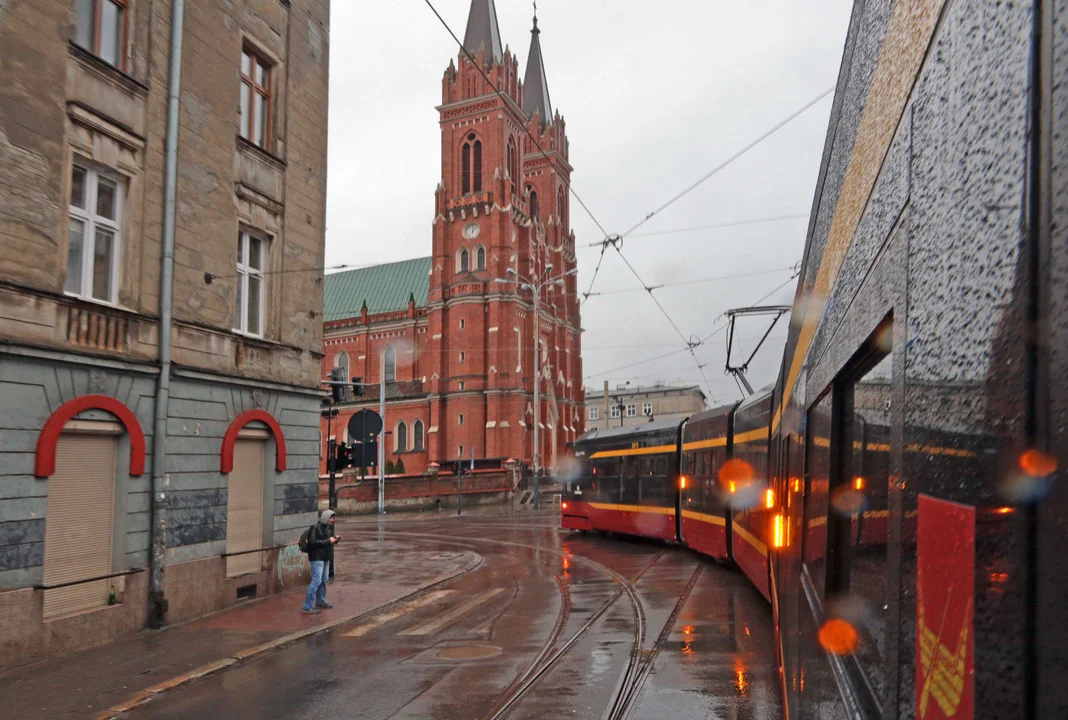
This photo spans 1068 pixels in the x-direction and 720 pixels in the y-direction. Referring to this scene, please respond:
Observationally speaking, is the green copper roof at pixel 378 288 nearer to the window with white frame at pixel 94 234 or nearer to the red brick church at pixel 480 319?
the red brick church at pixel 480 319

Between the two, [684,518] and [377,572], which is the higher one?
[684,518]

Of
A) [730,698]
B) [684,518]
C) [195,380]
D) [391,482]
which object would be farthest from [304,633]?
[391,482]

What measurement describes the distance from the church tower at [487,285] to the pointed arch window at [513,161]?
0.08 meters

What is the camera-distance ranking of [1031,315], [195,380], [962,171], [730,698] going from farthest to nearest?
[195,380] < [730,698] < [962,171] < [1031,315]

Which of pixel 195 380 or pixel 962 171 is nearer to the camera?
pixel 962 171

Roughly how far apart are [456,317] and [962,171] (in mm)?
64751

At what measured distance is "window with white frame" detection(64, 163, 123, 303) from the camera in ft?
36.5

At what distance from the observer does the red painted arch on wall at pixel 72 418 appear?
1020 cm

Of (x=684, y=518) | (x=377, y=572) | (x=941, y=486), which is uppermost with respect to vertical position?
(x=941, y=486)

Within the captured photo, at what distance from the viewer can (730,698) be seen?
8.06 metres

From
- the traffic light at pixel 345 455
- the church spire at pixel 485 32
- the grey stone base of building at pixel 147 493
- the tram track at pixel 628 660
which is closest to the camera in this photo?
the tram track at pixel 628 660

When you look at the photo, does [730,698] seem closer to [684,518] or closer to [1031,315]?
[1031,315]

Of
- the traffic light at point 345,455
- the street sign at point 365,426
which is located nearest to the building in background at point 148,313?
the traffic light at point 345,455

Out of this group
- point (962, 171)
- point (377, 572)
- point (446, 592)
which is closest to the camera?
point (962, 171)
